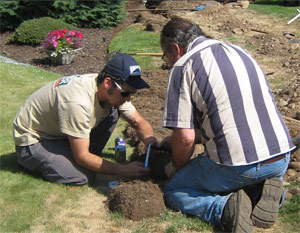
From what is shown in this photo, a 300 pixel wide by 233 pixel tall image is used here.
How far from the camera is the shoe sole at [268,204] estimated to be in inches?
140

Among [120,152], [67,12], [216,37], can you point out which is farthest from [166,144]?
[67,12]

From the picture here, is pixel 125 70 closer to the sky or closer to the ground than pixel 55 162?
closer to the sky

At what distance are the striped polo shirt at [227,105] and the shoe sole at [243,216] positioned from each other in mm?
316

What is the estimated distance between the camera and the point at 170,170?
4.22 m

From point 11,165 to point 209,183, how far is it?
8.42ft

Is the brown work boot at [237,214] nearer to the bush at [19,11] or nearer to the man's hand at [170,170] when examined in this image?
the man's hand at [170,170]

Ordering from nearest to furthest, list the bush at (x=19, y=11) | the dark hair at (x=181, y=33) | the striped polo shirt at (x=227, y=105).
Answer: the striped polo shirt at (x=227, y=105) < the dark hair at (x=181, y=33) < the bush at (x=19, y=11)

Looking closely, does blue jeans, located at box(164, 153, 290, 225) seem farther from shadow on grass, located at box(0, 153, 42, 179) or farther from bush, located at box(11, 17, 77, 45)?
bush, located at box(11, 17, 77, 45)

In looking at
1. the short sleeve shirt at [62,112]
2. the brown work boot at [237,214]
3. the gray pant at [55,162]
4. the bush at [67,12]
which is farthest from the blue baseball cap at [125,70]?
the bush at [67,12]

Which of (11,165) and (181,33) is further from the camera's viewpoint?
(11,165)

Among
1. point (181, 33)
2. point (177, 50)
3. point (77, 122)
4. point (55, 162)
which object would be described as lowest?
point (55, 162)

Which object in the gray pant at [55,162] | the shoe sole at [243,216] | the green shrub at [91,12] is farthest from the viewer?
the green shrub at [91,12]

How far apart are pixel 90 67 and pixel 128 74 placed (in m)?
6.54

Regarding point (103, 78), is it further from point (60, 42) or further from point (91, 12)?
point (91, 12)
